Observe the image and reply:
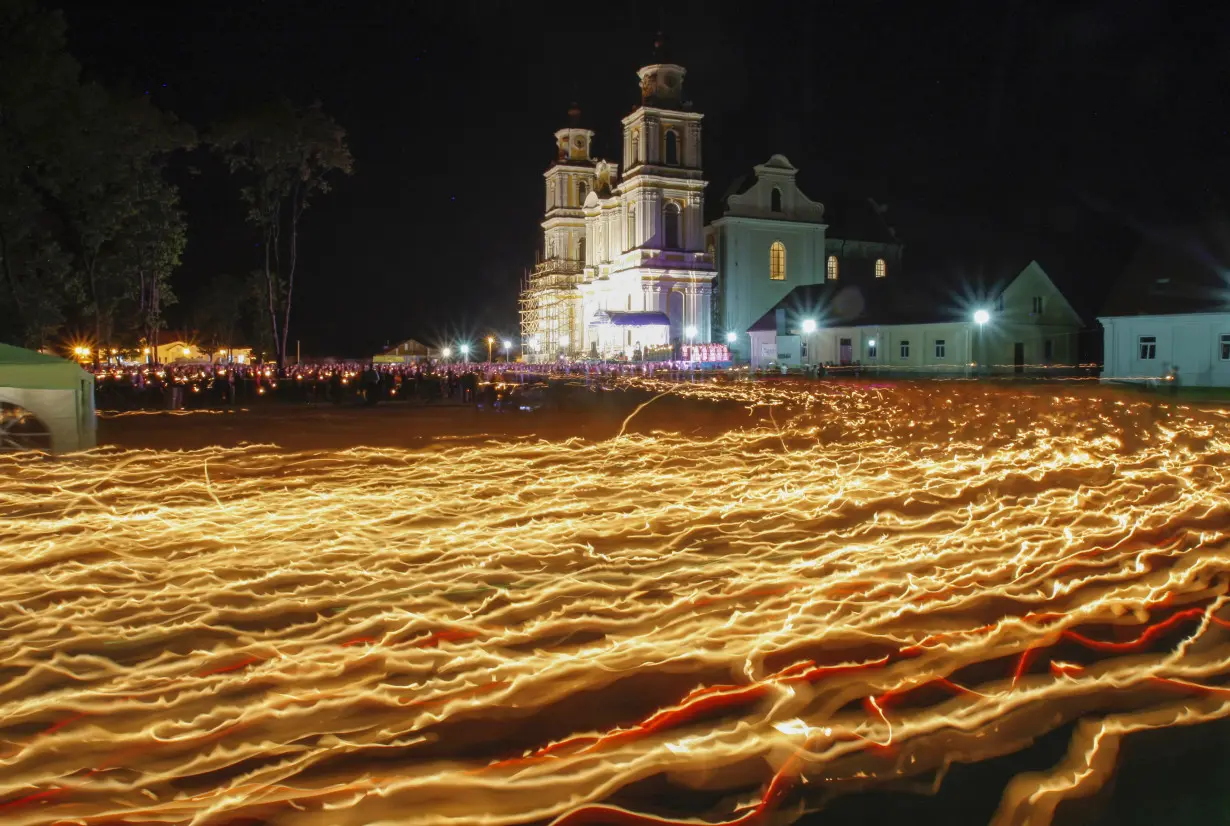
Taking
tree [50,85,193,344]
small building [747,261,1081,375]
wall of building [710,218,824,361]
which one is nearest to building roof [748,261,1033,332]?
small building [747,261,1081,375]

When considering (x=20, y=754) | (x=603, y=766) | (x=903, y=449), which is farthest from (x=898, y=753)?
(x=903, y=449)

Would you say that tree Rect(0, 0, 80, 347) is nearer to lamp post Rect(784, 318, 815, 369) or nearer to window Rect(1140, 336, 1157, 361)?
lamp post Rect(784, 318, 815, 369)

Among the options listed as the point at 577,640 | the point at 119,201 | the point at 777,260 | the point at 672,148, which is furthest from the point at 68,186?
the point at 777,260

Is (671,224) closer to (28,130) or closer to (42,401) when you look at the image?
(28,130)

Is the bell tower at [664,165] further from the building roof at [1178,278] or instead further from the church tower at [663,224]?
the building roof at [1178,278]

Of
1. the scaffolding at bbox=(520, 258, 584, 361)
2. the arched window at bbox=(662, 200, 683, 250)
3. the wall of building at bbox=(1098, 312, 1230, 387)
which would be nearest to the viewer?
the wall of building at bbox=(1098, 312, 1230, 387)

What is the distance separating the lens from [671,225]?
68688mm

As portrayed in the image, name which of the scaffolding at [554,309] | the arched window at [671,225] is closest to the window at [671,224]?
the arched window at [671,225]

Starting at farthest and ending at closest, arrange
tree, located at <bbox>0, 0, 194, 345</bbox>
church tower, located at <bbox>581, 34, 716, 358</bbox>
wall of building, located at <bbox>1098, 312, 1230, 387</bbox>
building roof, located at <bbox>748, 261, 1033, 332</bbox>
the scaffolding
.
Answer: the scaffolding, church tower, located at <bbox>581, 34, 716, 358</bbox>, building roof, located at <bbox>748, 261, 1033, 332</bbox>, wall of building, located at <bbox>1098, 312, 1230, 387</bbox>, tree, located at <bbox>0, 0, 194, 345</bbox>

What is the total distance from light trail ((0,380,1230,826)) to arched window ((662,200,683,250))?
2250 inches

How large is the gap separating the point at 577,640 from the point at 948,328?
153 ft

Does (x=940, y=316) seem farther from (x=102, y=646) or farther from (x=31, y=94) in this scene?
(x=102, y=646)

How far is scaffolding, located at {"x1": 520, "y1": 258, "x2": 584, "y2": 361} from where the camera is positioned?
79.9 m

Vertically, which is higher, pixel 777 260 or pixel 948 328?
pixel 777 260
